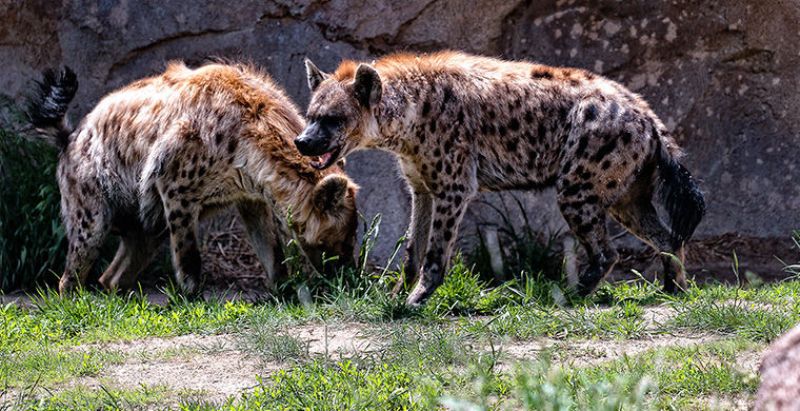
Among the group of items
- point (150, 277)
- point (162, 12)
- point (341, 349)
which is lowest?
point (150, 277)

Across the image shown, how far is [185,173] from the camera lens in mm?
5508

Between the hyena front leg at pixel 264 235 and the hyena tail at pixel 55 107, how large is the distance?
39.6 inches

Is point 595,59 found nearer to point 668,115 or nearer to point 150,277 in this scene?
Answer: point 668,115

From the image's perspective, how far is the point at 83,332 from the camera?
488 centimetres

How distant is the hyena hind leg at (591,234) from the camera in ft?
17.4

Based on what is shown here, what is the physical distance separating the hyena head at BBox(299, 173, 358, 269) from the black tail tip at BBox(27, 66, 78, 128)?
4.68 ft

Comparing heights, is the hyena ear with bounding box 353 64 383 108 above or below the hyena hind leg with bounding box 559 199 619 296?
above

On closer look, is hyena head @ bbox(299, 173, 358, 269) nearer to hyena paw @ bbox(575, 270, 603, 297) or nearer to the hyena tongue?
the hyena tongue

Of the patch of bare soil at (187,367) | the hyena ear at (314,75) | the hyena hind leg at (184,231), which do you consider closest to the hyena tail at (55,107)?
the hyena hind leg at (184,231)

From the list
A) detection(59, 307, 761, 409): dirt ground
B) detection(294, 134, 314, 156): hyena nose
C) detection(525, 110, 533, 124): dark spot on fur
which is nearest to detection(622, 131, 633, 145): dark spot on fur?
detection(525, 110, 533, 124): dark spot on fur

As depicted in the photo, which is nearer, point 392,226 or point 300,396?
point 300,396

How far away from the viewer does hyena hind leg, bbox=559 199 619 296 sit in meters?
5.29

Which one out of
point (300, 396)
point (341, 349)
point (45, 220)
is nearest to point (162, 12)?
point (45, 220)

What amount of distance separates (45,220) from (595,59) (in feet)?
10.8
